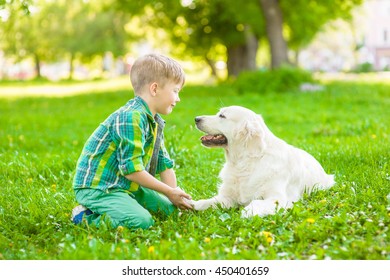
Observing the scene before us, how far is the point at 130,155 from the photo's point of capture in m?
4.47

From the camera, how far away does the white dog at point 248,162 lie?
16.5ft

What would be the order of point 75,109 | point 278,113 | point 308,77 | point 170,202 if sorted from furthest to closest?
point 308,77 → point 75,109 → point 278,113 → point 170,202

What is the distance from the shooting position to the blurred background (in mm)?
21547

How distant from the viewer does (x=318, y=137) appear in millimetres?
9219

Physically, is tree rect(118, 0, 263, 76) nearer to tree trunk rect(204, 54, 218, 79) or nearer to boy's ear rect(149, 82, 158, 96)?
tree trunk rect(204, 54, 218, 79)

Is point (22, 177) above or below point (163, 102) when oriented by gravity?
below

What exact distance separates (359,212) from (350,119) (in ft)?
24.1

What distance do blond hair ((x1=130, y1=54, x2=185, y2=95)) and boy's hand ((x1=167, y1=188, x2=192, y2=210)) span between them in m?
0.91

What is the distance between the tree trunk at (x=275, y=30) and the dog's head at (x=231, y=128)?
15.8 m

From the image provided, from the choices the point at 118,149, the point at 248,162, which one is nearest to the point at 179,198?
the point at 118,149

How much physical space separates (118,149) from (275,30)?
661 inches

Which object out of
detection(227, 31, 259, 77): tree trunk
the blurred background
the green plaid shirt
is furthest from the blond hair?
detection(227, 31, 259, 77): tree trunk
